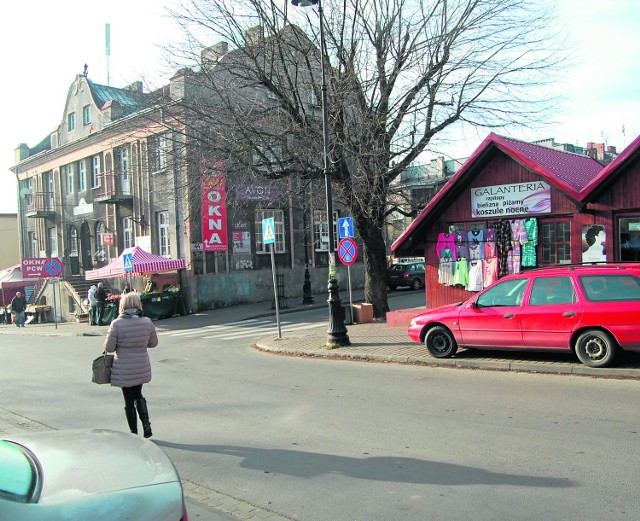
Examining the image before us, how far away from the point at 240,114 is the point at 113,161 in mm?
19812

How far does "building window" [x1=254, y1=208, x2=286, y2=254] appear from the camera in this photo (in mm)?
29773

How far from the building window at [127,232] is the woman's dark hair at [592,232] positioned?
2525 cm

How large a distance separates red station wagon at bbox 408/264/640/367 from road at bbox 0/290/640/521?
0.69 metres

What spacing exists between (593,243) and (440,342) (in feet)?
14.7

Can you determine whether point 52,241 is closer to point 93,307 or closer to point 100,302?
point 93,307

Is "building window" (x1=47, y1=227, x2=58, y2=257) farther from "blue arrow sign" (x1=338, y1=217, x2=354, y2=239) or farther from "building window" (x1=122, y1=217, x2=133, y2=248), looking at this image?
"blue arrow sign" (x1=338, y1=217, x2=354, y2=239)

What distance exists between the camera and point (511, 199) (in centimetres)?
1358

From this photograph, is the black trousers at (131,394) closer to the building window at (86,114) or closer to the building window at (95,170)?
the building window at (95,170)

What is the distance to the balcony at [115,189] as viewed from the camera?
30625mm

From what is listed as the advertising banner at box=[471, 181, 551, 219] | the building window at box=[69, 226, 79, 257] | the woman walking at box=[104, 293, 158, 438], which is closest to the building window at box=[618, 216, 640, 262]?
the advertising banner at box=[471, 181, 551, 219]

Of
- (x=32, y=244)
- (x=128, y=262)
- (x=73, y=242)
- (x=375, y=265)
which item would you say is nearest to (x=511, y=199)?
(x=375, y=265)

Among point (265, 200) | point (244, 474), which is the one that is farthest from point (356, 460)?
point (265, 200)

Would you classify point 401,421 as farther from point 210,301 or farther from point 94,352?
point 210,301

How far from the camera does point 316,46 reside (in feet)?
51.8
